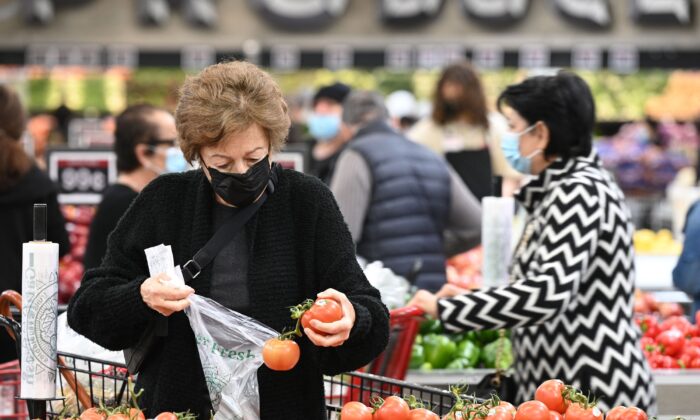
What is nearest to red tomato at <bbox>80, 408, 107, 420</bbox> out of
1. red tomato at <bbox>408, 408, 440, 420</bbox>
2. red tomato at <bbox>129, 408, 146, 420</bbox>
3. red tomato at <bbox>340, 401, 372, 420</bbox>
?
red tomato at <bbox>129, 408, 146, 420</bbox>

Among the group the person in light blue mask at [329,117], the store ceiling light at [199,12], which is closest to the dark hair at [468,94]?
the person in light blue mask at [329,117]

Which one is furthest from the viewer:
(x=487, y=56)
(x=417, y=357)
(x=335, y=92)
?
(x=487, y=56)

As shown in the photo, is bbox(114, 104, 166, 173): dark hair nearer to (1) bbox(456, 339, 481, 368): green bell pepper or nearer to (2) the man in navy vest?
(2) the man in navy vest

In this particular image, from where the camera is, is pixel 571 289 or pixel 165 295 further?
pixel 571 289

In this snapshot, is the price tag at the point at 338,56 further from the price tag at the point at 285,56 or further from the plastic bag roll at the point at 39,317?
the plastic bag roll at the point at 39,317

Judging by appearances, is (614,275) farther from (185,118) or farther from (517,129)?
(185,118)

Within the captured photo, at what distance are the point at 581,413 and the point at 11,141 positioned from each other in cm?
354

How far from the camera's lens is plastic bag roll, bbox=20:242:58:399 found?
9.27 feet

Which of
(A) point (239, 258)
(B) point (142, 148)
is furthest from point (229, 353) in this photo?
(B) point (142, 148)

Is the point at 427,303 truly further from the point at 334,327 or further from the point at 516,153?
the point at 334,327

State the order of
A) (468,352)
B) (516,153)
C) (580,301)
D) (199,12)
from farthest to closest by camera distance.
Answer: (199,12)
(468,352)
(516,153)
(580,301)

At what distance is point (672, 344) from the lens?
5234mm

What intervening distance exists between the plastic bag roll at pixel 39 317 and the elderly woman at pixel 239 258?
0.08 m

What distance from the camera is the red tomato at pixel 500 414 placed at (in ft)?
8.75
